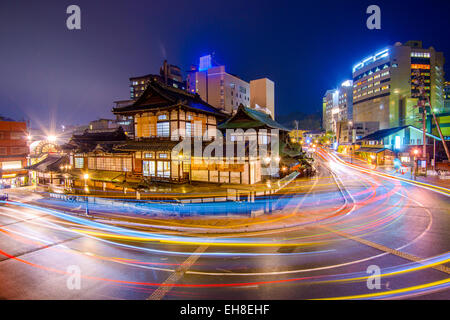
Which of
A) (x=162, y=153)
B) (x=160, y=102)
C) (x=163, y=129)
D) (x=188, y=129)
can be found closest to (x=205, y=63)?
(x=160, y=102)

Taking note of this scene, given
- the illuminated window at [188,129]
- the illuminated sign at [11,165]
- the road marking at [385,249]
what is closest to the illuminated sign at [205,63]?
the illuminated sign at [11,165]

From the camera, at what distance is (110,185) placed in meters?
25.1

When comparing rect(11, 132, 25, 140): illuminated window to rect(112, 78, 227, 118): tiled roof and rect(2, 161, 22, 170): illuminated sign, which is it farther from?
rect(112, 78, 227, 118): tiled roof

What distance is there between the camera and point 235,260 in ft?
29.9

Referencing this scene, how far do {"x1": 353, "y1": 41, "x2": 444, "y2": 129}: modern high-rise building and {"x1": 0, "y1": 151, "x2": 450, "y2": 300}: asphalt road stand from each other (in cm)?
9421

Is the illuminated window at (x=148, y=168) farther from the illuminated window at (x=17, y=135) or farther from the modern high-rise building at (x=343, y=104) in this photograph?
the modern high-rise building at (x=343, y=104)

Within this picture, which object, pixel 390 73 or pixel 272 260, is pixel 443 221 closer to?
pixel 272 260

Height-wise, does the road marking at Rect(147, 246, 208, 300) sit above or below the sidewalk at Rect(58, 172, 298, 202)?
below

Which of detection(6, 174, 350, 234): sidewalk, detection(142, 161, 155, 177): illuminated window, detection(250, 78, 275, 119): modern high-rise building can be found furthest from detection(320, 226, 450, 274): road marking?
detection(250, 78, 275, 119): modern high-rise building

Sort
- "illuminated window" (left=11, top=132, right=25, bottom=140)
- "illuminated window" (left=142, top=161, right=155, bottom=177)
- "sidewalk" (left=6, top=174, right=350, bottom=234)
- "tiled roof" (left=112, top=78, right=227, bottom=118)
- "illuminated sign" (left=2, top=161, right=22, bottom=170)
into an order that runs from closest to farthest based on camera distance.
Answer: "sidewalk" (left=6, top=174, right=350, bottom=234)
"tiled roof" (left=112, top=78, right=227, bottom=118)
"illuminated window" (left=142, top=161, right=155, bottom=177)
"illuminated sign" (left=2, top=161, right=22, bottom=170)
"illuminated window" (left=11, top=132, right=25, bottom=140)

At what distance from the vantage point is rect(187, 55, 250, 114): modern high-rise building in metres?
78.8

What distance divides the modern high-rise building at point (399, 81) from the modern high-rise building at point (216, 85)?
61128mm

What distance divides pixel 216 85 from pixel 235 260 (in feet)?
253

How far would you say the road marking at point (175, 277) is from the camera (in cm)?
691
